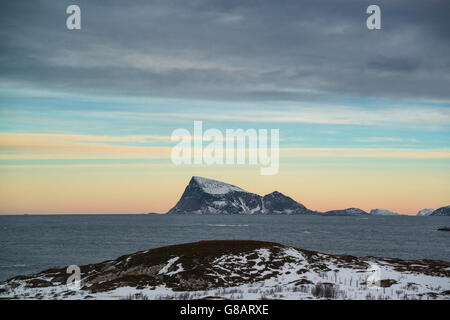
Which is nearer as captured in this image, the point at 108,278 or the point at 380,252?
the point at 108,278

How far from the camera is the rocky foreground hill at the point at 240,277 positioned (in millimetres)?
40156

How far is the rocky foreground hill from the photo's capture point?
4016 cm

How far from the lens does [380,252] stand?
117688 millimetres

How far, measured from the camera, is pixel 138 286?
44156mm

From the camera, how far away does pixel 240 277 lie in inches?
1924

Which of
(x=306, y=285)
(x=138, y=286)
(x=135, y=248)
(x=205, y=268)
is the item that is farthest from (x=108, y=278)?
(x=135, y=248)
